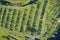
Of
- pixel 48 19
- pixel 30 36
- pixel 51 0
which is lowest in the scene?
pixel 30 36

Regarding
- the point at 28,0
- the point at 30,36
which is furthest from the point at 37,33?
the point at 28,0

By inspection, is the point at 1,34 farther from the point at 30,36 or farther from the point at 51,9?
the point at 51,9

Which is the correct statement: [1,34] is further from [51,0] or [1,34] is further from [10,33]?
[51,0]

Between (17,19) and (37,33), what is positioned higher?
(17,19)


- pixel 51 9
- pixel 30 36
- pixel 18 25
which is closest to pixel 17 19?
pixel 18 25

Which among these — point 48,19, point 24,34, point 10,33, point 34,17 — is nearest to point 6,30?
point 10,33

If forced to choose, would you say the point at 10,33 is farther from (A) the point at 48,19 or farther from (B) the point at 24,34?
(A) the point at 48,19

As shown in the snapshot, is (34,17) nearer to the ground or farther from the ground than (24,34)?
farther from the ground
